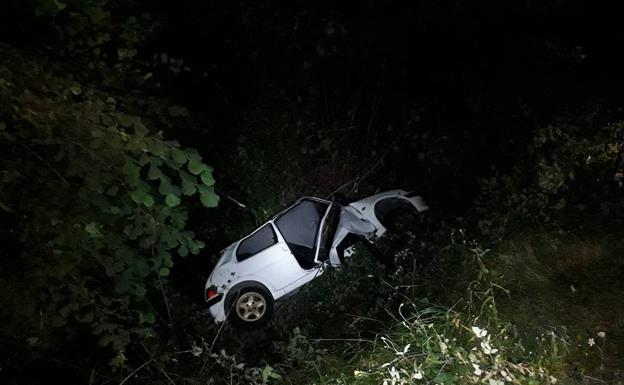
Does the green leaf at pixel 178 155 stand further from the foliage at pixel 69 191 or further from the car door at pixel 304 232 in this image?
the car door at pixel 304 232

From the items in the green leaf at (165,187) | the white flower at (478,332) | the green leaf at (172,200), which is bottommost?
the white flower at (478,332)

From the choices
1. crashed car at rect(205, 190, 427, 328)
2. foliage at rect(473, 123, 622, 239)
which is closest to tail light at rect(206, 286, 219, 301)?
crashed car at rect(205, 190, 427, 328)

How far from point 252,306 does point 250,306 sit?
3cm

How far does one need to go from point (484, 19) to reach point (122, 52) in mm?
7239

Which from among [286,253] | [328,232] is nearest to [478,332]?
[328,232]

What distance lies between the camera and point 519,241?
5.13 meters

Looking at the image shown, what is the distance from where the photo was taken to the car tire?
732cm

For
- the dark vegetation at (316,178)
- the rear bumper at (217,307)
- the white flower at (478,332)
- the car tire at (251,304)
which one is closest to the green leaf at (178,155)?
the dark vegetation at (316,178)

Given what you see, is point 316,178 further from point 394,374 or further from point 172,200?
point 172,200

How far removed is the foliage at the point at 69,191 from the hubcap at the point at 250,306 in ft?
15.0

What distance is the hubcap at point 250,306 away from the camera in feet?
24.1

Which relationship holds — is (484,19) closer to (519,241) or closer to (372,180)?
(372,180)

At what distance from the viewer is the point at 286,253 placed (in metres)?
7.43

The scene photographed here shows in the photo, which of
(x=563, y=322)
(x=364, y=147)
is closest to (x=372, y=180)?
(x=364, y=147)
